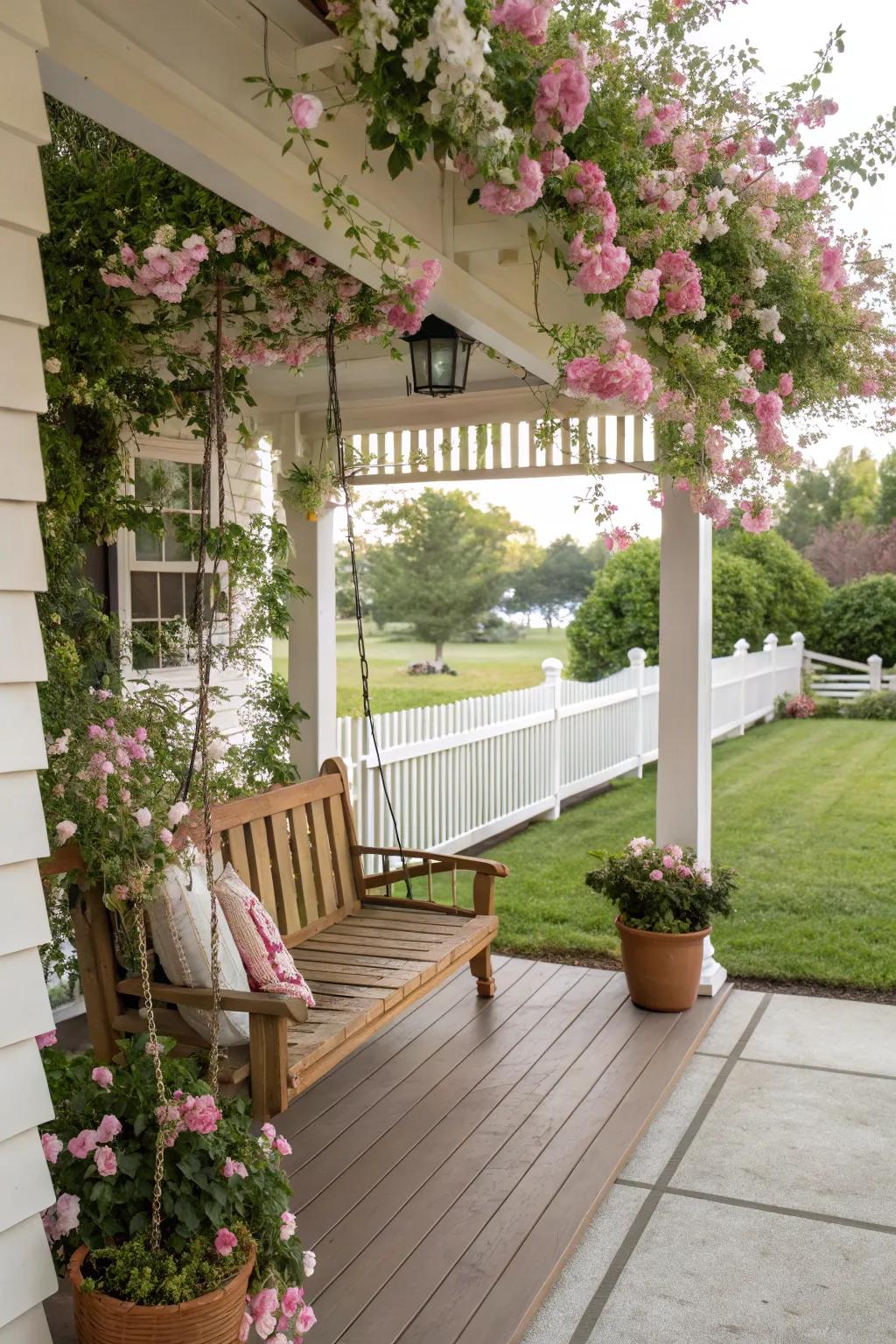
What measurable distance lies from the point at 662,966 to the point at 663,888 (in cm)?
33

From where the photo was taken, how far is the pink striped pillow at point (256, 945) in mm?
3318

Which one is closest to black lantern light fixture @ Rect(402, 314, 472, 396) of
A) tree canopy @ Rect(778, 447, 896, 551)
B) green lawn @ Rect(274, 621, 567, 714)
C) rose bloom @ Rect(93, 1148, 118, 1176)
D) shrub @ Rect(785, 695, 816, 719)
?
rose bloom @ Rect(93, 1148, 118, 1176)

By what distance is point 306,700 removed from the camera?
5.53 m

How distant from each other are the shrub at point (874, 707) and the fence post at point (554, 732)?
19.6ft

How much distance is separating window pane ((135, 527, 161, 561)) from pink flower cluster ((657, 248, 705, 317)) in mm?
3124

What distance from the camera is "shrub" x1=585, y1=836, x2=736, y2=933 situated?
4.68 m

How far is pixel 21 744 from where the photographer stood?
1.99 meters

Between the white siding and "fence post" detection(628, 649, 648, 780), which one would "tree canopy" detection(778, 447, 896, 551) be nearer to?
"fence post" detection(628, 649, 648, 780)

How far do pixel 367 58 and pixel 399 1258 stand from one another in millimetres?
2763

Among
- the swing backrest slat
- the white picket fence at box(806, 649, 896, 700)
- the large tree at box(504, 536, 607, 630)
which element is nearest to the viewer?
the swing backrest slat

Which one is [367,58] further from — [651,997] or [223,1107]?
[651,997]

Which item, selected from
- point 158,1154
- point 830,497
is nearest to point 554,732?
point 158,1154

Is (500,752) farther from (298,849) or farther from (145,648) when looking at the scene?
(298,849)

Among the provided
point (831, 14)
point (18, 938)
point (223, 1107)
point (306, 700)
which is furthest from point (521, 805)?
point (18, 938)
